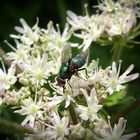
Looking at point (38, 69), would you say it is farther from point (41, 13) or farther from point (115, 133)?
point (41, 13)

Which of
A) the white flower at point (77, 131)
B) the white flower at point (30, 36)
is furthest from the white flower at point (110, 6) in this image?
the white flower at point (77, 131)

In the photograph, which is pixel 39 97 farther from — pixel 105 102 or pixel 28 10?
pixel 28 10

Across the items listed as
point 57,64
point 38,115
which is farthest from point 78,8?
point 38,115

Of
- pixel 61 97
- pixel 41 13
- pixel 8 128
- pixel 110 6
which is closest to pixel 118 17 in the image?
pixel 110 6

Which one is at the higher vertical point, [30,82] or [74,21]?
[74,21]

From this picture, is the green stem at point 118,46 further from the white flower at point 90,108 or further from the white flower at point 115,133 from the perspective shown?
the white flower at point 115,133

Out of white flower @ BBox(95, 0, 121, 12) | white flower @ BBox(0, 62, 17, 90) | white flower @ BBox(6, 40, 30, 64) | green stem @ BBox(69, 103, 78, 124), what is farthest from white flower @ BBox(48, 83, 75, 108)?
white flower @ BBox(95, 0, 121, 12)

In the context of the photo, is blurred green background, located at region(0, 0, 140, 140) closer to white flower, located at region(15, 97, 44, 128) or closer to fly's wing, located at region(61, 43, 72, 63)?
fly's wing, located at region(61, 43, 72, 63)
